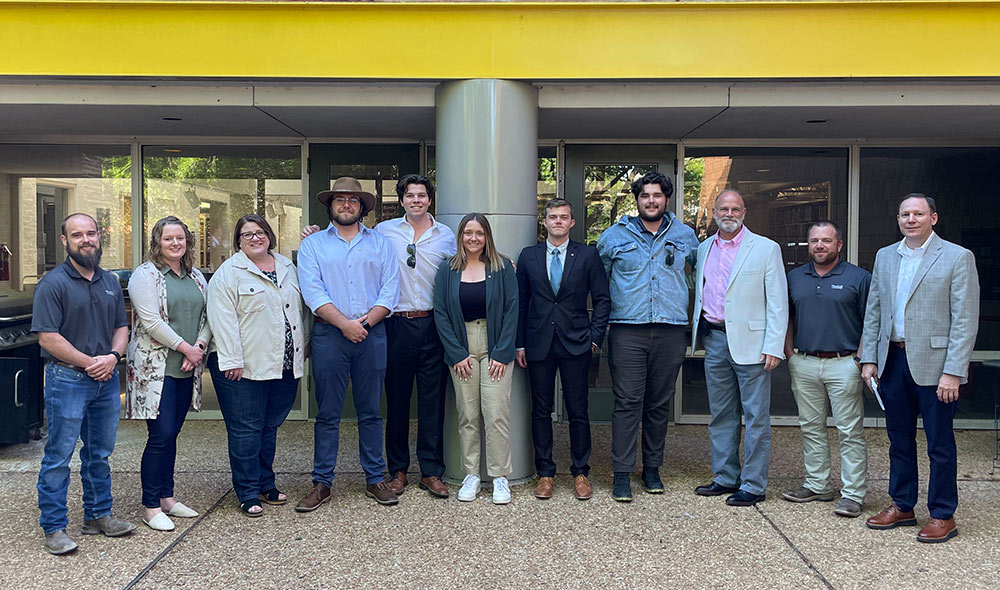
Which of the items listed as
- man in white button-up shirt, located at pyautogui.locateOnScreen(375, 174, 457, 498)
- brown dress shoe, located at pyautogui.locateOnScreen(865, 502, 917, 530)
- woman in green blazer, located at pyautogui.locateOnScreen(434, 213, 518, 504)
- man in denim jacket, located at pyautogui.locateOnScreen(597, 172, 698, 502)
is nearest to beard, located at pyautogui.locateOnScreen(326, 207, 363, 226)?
man in white button-up shirt, located at pyautogui.locateOnScreen(375, 174, 457, 498)

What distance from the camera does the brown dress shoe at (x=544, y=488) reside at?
16.9ft

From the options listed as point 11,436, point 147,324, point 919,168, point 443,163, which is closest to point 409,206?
point 443,163

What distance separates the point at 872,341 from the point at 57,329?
4.38 metres

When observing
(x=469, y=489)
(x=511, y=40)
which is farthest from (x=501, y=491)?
(x=511, y=40)

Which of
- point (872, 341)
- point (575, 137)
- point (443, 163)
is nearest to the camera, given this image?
point (872, 341)

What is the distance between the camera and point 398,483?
5.23 meters

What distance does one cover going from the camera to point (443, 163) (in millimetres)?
5488

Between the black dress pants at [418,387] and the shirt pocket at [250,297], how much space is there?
85 centimetres

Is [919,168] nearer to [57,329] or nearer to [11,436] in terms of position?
[57,329]

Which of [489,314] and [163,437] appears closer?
[163,437]

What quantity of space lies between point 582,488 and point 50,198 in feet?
17.9

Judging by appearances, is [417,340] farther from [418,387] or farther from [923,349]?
[923,349]

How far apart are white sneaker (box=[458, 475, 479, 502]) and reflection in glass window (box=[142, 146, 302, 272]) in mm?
3248

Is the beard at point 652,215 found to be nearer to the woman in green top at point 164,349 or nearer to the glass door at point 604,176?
the glass door at point 604,176
